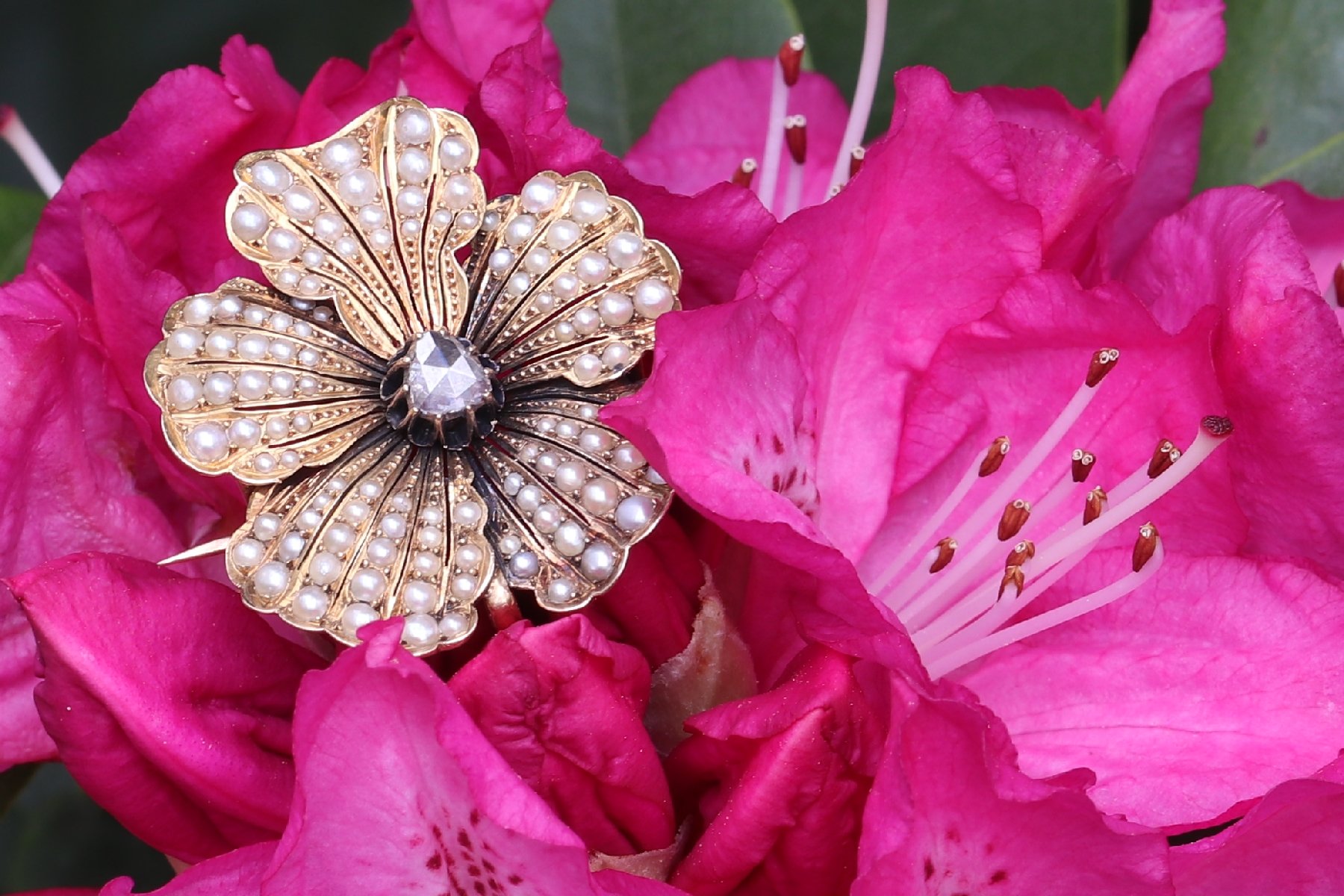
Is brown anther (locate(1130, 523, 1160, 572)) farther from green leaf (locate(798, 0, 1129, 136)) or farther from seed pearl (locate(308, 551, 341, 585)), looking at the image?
green leaf (locate(798, 0, 1129, 136))

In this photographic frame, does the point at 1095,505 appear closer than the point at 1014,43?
Yes

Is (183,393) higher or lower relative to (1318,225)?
lower

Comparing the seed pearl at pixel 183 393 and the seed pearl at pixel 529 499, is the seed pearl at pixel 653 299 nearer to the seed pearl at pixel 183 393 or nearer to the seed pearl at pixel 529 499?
the seed pearl at pixel 529 499

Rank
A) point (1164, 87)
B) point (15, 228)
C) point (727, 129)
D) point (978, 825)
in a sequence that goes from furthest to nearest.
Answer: point (15, 228) < point (727, 129) < point (1164, 87) < point (978, 825)

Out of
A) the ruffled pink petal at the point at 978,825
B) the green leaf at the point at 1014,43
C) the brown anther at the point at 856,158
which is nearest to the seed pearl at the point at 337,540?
the ruffled pink petal at the point at 978,825

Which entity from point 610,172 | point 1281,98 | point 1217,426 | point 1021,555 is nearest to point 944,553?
point 1021,555

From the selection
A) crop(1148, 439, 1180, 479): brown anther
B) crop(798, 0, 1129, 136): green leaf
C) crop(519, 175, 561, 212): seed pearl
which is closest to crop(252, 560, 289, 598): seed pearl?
crop(519, 175, 561, 212): seed pearl

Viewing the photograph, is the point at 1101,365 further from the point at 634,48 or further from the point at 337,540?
the point at 634,48
